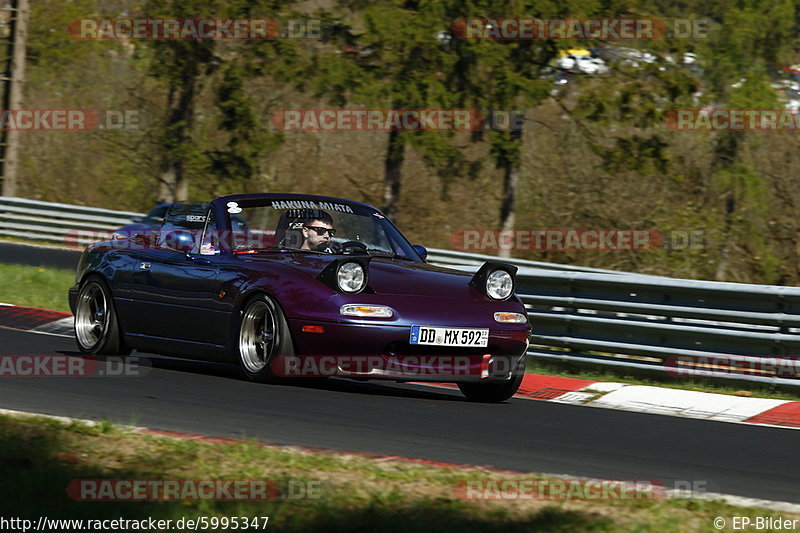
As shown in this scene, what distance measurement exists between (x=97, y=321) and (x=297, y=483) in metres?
5.16

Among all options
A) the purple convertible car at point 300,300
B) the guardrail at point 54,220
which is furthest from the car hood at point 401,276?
the guardrail at point 54,220

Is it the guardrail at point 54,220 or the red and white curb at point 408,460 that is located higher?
the guardrail at point 54,220

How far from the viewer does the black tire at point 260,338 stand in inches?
301

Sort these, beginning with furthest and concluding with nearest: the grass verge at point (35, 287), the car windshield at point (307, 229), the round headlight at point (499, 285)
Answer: the grass verge at point (35, 287), the car windshield at point (307, 229), the round headlight at point (499, 285)

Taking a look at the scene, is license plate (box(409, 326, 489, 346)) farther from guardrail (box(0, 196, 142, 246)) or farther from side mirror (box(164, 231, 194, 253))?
guardrail (box(0, 196, 142, 246))

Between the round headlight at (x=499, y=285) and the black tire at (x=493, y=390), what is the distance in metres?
0.50

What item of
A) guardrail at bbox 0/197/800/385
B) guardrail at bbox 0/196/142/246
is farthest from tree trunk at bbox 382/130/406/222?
guardrail at bbox 0/197/800/385

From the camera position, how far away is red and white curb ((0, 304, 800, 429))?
8273 millimetres

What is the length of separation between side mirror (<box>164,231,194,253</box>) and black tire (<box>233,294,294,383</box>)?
994 mm

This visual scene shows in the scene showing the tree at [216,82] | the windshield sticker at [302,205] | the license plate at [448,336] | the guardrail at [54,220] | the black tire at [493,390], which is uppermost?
the tree at [216,82]

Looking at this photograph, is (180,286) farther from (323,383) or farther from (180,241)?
(323,383)

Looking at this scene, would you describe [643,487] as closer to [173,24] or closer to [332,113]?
[173,24]

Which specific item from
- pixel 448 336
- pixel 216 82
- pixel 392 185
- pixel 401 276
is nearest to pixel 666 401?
pixel 448 336

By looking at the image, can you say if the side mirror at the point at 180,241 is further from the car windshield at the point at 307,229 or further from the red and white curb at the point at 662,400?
the red and white curb at the point at 662,400
